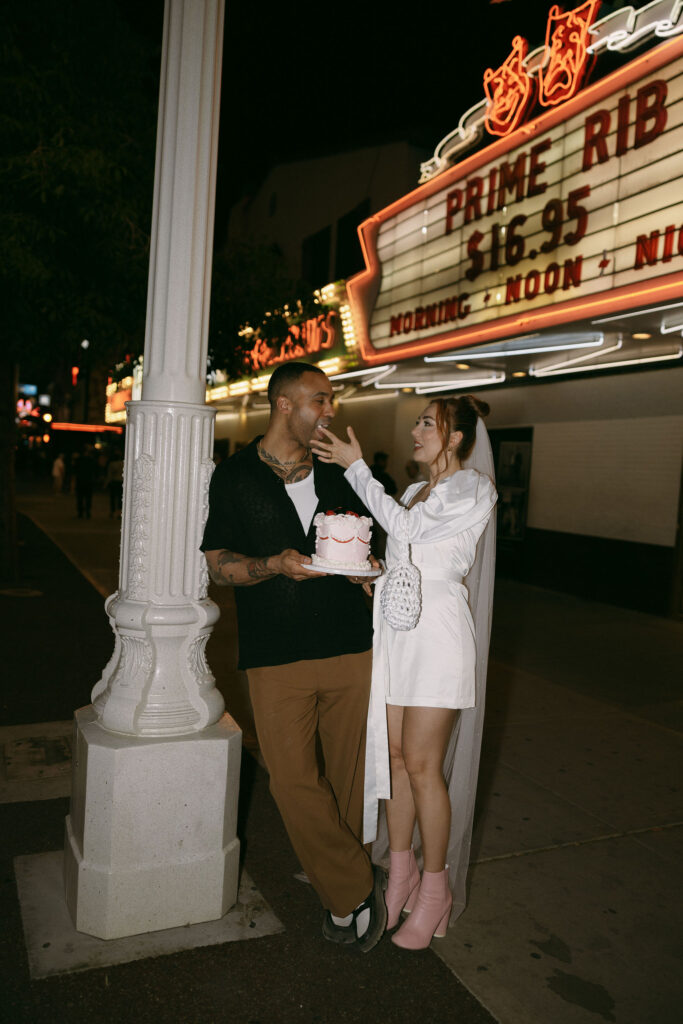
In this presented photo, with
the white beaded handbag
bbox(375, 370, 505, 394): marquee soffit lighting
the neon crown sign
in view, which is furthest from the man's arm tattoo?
bbox(375, 370, 505, 394): marquee soffit lighting

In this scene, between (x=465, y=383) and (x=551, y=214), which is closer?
(x=551, y=214)

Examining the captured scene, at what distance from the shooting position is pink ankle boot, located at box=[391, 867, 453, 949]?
291 centimetres

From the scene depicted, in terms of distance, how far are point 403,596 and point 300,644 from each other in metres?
0.42

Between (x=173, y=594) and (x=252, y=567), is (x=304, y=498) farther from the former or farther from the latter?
(x=173, y=594)

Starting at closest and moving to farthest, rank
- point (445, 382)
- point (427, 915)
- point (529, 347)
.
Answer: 1. point (427, 915)
2. point (529, 347)
3. point (445, 382)

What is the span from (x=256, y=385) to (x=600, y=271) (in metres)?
12.8

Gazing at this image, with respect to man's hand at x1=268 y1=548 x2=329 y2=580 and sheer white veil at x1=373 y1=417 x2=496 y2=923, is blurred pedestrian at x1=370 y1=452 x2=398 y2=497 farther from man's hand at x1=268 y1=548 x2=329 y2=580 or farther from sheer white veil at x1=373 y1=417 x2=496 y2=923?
man's hand at x1=268 y1=548 x2=329 y2=580

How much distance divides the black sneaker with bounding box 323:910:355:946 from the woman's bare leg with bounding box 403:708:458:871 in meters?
0.37

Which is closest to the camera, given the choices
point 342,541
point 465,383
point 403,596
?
point 342,541

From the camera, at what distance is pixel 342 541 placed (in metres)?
2.70

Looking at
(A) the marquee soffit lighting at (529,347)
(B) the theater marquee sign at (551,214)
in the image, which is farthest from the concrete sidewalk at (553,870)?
(A) the marquee soffit lighting at (529,347)

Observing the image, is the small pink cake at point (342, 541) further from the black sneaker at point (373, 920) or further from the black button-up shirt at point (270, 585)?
the black sneaker at point (373, 920)

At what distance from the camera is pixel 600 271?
23.2 feet

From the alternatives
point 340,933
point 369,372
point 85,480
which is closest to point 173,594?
point 340,933
